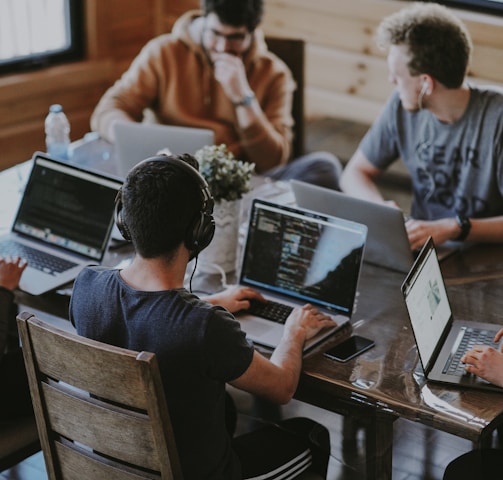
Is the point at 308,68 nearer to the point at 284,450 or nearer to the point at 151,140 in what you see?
the point at 151,140

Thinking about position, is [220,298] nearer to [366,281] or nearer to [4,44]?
[366,281]

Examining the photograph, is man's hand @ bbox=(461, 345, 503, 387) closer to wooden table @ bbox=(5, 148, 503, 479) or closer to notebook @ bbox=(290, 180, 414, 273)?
wooden table @ bbox=(5, 148, 503, 479)

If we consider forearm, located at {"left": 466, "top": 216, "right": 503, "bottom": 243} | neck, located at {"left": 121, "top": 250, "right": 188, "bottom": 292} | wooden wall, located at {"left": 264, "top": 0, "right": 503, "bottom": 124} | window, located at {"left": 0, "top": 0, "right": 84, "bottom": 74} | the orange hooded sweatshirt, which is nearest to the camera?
neck, located at {"left": 121, "top": 250, "right": 188, "bottom": 292}

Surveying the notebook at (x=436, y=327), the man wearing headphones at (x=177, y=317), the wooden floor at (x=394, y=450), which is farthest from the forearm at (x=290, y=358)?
the wooden floor at (x=394, y=450)

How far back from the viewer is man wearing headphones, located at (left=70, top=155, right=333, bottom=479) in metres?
1.72

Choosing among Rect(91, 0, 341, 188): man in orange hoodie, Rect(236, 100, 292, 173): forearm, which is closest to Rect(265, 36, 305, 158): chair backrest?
Rect(91, 0, 341, 188): man in orange hoodie

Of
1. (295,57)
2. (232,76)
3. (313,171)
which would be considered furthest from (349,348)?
(295,57)

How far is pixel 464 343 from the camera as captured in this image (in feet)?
7.00

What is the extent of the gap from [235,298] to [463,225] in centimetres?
73

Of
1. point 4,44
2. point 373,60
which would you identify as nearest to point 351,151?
point 373,60

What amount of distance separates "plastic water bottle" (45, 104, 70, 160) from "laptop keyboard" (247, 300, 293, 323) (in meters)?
1.16

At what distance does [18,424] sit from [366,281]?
94 centimetres

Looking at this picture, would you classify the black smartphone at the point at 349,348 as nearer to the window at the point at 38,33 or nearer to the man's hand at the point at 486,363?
the man's hand at the point at 486,363

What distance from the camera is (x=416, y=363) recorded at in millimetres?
2051
